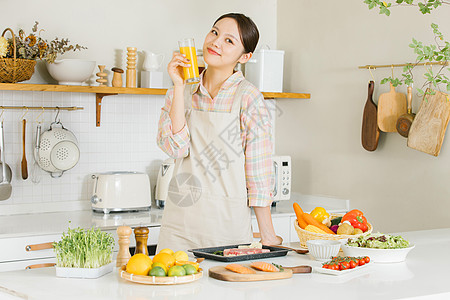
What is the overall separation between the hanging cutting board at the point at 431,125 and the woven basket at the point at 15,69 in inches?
77.1

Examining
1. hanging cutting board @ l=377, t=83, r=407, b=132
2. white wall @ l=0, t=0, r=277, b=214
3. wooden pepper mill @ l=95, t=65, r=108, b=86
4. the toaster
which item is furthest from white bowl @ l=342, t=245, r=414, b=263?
white wall @ l=0, t=0, r=277, b=214

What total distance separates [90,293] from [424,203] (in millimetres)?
2154

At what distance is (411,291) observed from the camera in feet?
4.87

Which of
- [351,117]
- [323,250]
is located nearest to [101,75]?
[351,117]

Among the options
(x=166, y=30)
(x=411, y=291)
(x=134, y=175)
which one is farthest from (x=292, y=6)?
(x=411, y=291)

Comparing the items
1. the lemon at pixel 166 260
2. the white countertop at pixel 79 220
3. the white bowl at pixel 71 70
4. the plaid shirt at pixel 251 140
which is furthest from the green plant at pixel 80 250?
the white bowl at pixel 71 70

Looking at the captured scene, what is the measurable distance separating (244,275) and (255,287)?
6cm

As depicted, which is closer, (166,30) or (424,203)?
(424,203)

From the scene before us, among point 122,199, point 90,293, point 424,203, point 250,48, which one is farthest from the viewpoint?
point 122,199

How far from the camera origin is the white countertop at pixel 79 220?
9.22 feet

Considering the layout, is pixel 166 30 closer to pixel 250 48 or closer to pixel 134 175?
pixel 134 175

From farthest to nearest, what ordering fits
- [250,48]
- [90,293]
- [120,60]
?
[120,60] < [250,48] < [90,293]

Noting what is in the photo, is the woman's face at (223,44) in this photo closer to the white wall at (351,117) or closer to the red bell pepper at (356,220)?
the red bell pepper at (356,220)

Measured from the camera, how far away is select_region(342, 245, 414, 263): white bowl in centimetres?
182
